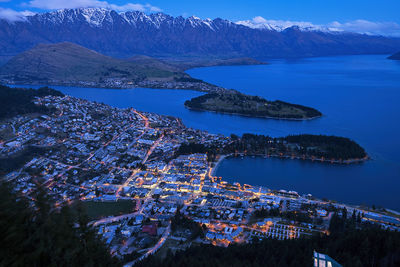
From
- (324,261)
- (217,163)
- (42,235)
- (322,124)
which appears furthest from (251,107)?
(42,235)

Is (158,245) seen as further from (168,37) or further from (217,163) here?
(168,37)

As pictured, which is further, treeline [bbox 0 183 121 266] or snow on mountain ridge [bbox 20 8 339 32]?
snow on mountain ridge [bbox 20 8 339 32]

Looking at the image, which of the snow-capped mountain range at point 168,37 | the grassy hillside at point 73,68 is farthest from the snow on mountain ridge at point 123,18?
the grassy hillside at point 73,68

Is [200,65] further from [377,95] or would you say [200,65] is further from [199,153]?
[199,153]

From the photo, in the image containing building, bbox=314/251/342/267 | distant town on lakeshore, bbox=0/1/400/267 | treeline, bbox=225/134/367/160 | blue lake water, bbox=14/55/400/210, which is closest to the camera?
distant town on lakeshore, bbox=0/1/400/267

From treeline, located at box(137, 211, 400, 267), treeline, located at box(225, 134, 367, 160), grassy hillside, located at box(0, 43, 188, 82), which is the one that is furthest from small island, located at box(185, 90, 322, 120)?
treeline, located at box(137, 211, 400, 267)

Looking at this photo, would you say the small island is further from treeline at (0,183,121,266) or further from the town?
treeline at (0,183,121,266)
